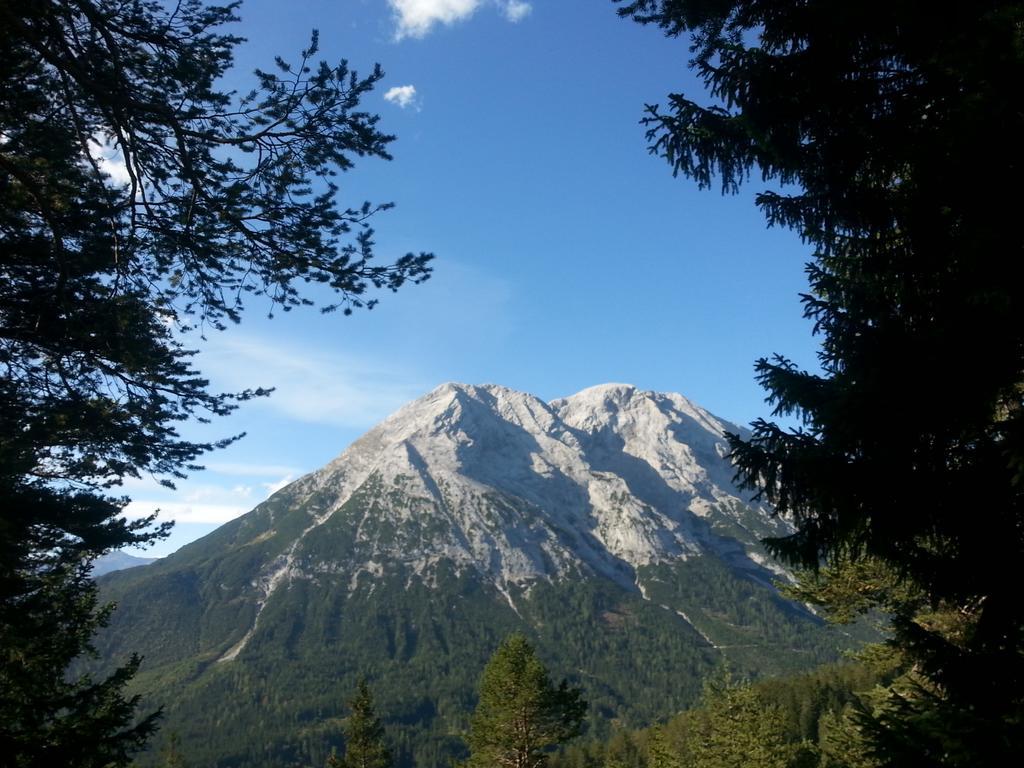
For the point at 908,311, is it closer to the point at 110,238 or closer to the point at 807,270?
the point at 807,270

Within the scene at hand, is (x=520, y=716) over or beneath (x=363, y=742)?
over

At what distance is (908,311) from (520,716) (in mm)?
24838

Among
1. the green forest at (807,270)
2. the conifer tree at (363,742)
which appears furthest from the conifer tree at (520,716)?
the green forest at (807,270)

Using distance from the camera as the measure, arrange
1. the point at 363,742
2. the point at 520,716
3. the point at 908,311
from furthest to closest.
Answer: the point at 363,742, the point at 520,716, the point at 908,311

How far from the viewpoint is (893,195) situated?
686cm

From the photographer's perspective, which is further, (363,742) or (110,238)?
(363,742)

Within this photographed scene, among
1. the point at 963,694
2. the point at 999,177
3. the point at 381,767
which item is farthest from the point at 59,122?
the point at 381,767

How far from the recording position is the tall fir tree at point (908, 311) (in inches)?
183

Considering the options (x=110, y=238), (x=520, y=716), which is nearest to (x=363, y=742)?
(x=520, y=716)

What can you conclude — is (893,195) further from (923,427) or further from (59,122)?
(59,122)

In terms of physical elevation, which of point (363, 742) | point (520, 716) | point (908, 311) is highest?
point (908, 311)

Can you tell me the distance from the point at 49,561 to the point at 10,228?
5.22 metres

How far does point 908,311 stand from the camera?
6285mm

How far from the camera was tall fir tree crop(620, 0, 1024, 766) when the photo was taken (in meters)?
4.66
